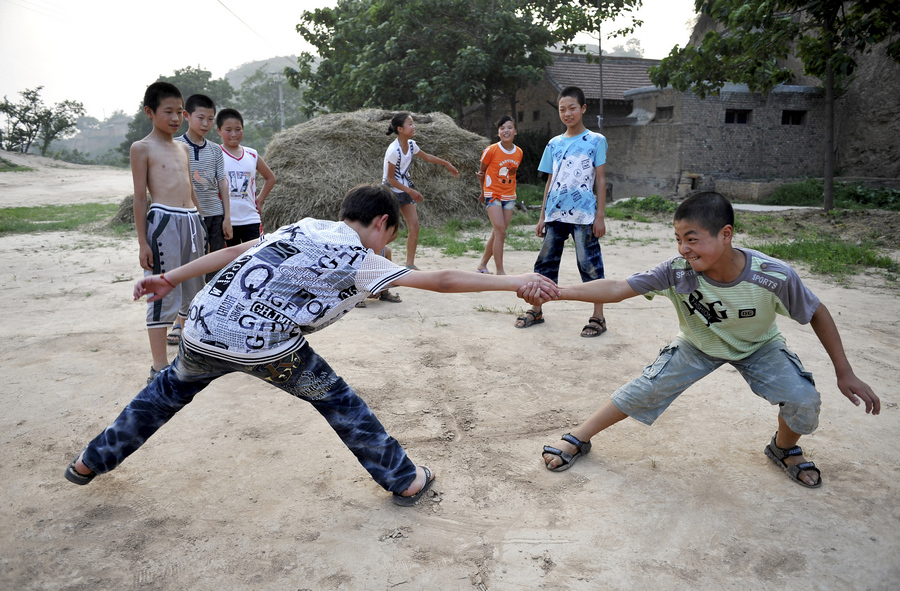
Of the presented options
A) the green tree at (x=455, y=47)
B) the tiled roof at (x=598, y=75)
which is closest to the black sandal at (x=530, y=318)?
the green tree at (x=455, y=47)

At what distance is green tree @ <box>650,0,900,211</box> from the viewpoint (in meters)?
8.42

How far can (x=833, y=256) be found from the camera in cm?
756

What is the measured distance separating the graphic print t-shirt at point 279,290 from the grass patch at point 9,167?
107 feet

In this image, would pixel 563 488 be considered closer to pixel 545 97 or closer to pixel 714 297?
pixel 714 297

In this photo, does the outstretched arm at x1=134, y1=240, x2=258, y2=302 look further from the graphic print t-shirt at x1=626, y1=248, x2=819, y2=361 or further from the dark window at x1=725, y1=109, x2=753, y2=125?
the dark window at x1=725, y1=109, x2=753, y2=125

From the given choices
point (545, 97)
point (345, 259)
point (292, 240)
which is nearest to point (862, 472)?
point (345, 259)

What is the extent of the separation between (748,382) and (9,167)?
34976 mm

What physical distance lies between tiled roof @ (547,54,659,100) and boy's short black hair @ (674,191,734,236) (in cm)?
1935

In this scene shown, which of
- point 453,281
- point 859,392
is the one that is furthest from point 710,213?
point 453,281

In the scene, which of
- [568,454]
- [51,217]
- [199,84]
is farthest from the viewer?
[199,84]

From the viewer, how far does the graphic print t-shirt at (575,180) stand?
16.3ft

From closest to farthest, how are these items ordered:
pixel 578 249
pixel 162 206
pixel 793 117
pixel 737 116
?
pixel 162 206
pixel 578 249
pixel 737 116
pixel 793 117

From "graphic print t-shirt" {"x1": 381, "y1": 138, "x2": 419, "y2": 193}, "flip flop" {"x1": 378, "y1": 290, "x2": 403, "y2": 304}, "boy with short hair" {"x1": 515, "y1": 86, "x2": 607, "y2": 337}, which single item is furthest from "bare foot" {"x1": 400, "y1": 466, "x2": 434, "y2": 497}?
"graphic print t-shirt" {"x1": 381, "y1": 138, "x2": 419, "y2": 193}

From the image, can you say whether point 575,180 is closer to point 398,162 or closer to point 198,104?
point 398,162
